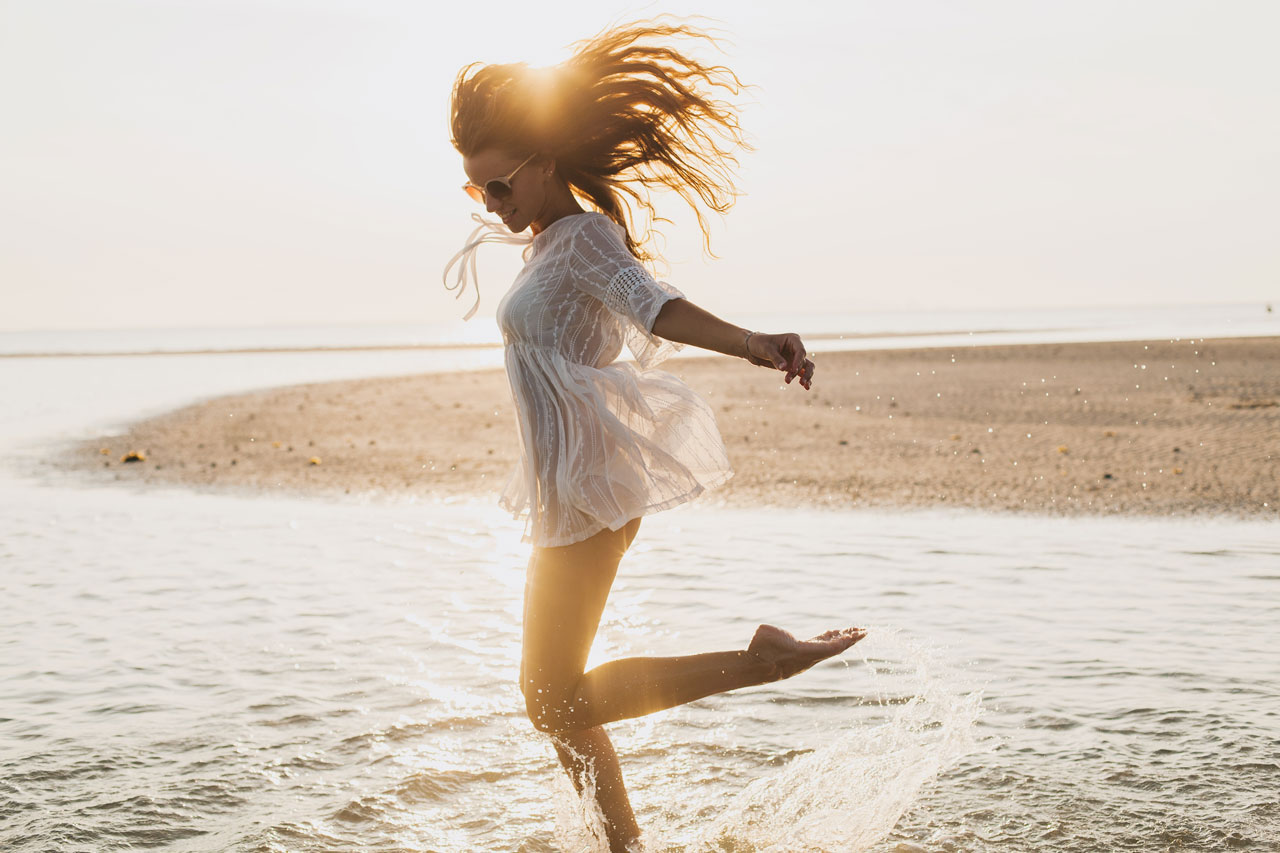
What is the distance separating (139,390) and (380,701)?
23.8 m

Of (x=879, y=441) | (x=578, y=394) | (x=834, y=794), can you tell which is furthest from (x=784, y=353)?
(x=879, y=441)

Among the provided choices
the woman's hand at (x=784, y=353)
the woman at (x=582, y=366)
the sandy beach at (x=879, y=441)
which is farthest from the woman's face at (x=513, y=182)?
the sandy beach at (x=879, y=441)

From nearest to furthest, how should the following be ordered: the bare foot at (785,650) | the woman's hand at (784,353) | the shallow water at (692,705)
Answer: the woman's hand at (784,353), the bare foot at (785,650), the shallow water at (692,705)

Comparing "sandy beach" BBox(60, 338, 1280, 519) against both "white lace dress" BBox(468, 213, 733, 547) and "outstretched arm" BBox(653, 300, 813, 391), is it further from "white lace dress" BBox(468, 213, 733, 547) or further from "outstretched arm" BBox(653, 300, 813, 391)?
"outstretched arm" BBox(653, 300, 813, 391)

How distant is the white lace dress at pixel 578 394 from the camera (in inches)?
128

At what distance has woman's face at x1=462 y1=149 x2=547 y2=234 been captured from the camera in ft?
10.9

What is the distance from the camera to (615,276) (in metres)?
3.13

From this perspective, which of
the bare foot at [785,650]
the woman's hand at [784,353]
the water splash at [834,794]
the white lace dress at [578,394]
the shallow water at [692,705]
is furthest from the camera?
the shallow water at [692,705]

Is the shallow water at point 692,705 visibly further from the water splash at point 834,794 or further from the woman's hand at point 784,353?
the woman's hand at point 784,353

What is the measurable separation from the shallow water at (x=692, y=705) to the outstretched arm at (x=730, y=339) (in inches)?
71.5

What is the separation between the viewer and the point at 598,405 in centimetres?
330

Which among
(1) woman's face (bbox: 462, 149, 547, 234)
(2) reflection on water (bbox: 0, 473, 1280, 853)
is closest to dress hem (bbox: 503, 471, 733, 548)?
(1) woman's face (bbox: 462, 149, 547, 234)

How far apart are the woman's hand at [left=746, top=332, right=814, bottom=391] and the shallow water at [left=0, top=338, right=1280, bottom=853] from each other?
1.84 m

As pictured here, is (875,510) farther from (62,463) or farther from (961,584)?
(62,463)
